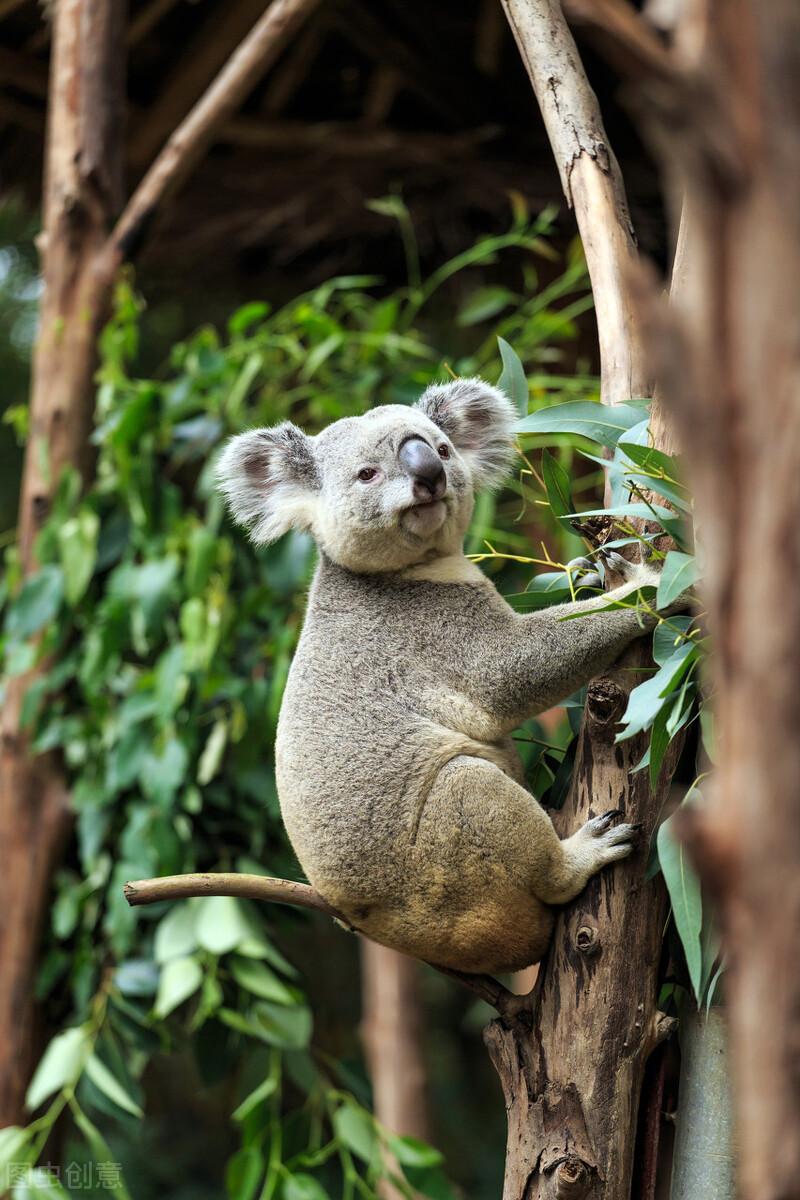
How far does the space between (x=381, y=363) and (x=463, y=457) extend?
119cm

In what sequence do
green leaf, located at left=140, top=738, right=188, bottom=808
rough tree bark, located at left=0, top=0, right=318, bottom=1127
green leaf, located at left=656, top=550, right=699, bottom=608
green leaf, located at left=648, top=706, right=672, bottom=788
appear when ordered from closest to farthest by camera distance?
green leaf, located at left=656, top=550, right=699, bottom=608 → green leaf, located at left=648, top=706, right=672, bottom=788 → green leaf, located at left=140, top=738, right=188, bottom=808 → rough tree bark, located at left=0, top=0, right=318, bottom=1127

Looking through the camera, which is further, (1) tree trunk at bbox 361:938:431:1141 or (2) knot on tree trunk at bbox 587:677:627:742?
(1) tree trunk at bbox 361:938:431:1141

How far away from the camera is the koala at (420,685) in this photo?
Result: 6.37 feet

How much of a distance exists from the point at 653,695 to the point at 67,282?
2.92m

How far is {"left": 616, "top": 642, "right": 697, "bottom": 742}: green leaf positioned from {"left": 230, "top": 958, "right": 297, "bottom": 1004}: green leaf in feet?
6.17

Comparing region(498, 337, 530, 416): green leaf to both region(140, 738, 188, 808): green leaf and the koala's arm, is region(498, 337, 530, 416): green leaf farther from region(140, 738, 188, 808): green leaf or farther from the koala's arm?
region(140, 738, 188, 808): green leaf

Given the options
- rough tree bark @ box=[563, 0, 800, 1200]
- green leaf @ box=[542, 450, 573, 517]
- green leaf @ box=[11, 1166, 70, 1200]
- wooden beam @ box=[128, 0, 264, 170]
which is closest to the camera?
rough tree bark @ box=[563, 0, 800, 1200]

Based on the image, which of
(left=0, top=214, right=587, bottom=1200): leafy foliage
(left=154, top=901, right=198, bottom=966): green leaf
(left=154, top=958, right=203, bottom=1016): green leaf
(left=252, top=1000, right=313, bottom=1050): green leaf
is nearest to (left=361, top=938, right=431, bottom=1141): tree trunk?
(left=0, top=214, right=587, bottom=1200): leafy foliage

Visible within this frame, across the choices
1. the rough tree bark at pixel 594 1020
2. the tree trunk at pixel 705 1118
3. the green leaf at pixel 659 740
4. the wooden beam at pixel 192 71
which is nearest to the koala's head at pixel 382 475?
the rough tree bark at pixel 594 1020

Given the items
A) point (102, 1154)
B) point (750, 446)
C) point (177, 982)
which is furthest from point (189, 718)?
point (750, 446)

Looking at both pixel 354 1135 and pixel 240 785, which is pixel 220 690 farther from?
pixel 354 1135

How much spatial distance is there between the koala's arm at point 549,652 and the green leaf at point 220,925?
1299mm

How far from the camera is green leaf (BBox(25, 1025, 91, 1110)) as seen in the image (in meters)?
3.14

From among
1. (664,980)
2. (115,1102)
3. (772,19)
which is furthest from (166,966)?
(772,19)
